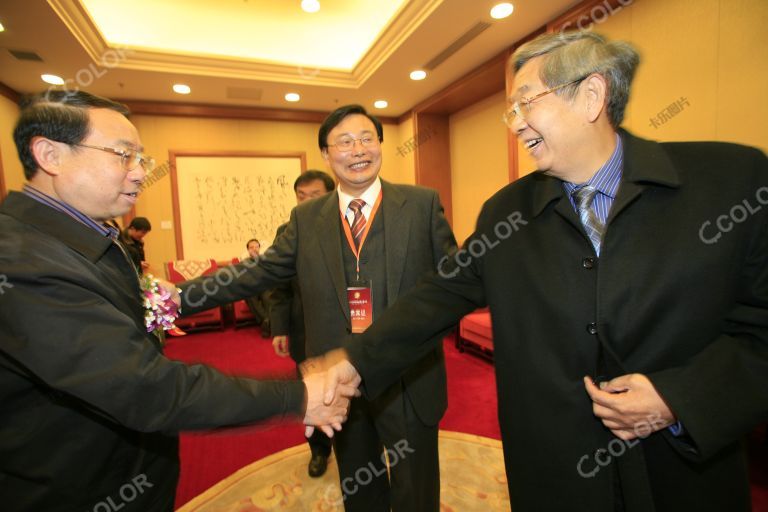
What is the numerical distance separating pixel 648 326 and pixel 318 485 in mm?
2111

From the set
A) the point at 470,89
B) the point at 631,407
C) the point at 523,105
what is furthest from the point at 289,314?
the point at 470,89

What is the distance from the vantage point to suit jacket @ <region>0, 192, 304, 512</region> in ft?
2.78

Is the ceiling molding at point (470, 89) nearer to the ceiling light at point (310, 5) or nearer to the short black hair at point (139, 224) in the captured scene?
the ceiling light at point (310, 5)

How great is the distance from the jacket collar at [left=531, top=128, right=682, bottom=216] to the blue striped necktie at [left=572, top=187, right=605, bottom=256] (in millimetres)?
59

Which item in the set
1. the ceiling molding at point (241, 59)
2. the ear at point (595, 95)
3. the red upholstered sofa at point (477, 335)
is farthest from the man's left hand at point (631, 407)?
the ceiling molding at point (241, 59)

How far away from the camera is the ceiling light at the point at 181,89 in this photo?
522cm

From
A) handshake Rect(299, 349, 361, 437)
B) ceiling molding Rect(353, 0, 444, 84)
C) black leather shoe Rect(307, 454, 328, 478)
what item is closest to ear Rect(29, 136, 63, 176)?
handshake Rect(299, 349, 361, 437)

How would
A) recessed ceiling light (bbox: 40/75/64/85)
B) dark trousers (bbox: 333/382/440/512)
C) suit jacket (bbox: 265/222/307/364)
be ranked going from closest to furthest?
dark trousers (bbox: 333/382/440/512) → suit jacket (bbox: 265/222/307/364) → recessed ceiling light (bbox: 40/75/64/85)

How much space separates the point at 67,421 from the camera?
0.95 m

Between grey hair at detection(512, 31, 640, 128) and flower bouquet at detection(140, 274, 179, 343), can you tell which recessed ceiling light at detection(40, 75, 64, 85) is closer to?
flower bouquet at detection(140, 274, 179, 343)

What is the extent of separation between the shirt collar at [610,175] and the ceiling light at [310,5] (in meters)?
4.16

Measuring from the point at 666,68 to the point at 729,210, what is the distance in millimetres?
2978

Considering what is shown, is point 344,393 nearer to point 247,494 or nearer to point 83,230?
point 83,230

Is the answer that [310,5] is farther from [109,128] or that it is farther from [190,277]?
[190,277]
